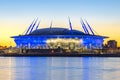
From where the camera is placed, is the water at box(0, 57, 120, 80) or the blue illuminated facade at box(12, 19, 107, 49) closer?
the water at box(0, 57, 120, 80)

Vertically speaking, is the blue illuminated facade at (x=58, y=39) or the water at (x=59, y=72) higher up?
the blue illuminated facade at (x=58, y=39)

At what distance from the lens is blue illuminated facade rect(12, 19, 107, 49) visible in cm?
11050

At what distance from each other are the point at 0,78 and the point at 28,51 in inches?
3370

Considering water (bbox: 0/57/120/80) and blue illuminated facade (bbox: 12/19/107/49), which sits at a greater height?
blue illuminated facade (bbox: 12/19/107/49)

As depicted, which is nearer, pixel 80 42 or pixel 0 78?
pixel 0 78

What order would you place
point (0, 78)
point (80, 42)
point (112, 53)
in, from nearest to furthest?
point (0, 78)
point (80, 42)
point (112, 53)

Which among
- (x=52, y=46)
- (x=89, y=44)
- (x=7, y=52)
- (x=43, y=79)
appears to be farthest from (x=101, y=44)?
(x=43, y=79)

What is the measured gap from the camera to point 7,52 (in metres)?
125

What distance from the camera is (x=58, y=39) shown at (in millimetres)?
111375

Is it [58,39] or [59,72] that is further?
[58,39]

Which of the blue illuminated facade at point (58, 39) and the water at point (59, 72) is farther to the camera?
the blue illuminated facade at point (58, 39)

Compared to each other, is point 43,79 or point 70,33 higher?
point 70,33

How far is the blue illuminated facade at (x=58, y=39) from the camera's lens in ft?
363

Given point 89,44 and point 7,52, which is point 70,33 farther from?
point 7,52
